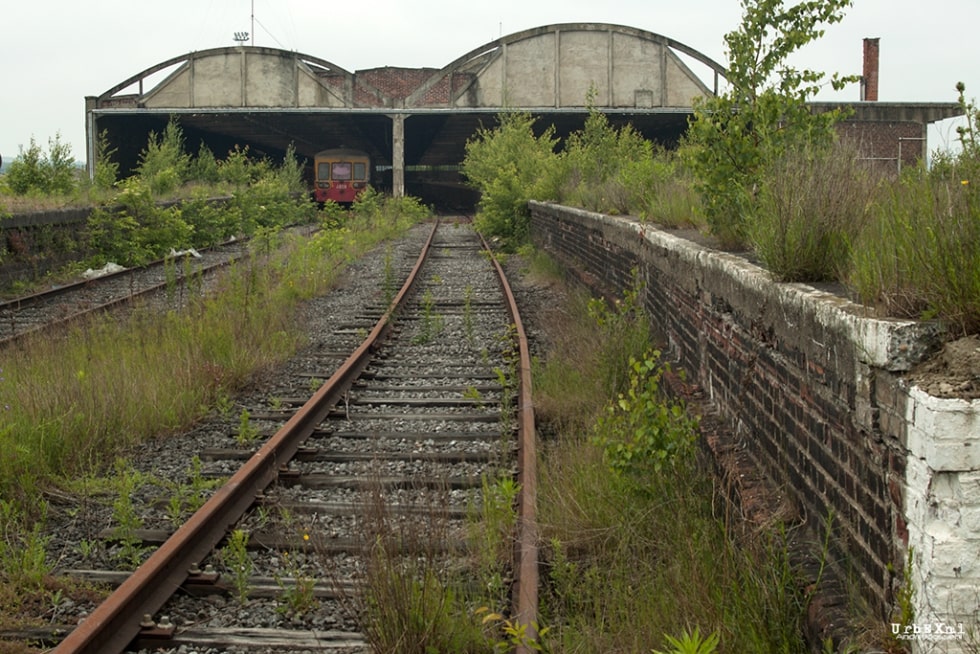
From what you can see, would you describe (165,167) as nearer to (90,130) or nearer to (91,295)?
(90,130)

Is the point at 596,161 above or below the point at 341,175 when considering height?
below

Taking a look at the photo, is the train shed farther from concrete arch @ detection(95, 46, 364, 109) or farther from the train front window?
the train front window

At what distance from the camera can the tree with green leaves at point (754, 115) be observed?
691cm

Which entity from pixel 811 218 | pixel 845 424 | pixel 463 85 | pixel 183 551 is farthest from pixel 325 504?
pixel 463 85

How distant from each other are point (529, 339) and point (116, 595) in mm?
6837

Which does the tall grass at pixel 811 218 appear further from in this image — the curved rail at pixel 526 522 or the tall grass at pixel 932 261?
the curved rail at pixel 526 522

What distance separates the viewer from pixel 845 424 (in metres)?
3.28

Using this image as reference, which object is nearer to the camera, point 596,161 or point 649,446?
point 649,446

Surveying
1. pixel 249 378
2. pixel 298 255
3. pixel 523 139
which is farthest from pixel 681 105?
pixel 249 378

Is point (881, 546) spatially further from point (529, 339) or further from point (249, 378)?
point (529, 339)

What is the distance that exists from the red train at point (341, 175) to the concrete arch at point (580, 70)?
672 cm

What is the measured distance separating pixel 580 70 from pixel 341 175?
12.1 metres

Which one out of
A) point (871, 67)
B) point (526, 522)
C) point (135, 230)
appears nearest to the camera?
point (526, 522)

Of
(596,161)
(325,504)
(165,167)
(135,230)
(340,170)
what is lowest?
(325,504)
